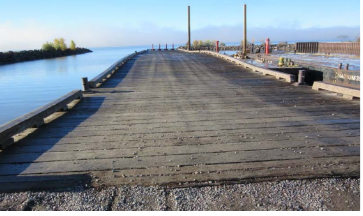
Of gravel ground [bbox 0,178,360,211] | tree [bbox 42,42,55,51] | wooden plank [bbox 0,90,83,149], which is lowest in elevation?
gravel ground [bbox 0,178,360,211]

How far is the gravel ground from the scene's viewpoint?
2.48 meters

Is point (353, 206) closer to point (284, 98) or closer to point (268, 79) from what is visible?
point (284, 98)

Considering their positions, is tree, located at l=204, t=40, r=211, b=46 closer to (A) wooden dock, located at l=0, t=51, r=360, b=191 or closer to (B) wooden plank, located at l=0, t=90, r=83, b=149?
(A) wooden dock, located at l=0, t=51, r=360, b=191

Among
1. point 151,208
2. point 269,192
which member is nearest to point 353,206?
point 269,192

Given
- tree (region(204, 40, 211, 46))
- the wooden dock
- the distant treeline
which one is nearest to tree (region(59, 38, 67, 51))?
the distant treeline

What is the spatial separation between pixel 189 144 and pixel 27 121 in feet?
8.32

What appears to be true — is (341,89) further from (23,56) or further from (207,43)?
(207,43)

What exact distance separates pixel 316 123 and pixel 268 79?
18.7 ft

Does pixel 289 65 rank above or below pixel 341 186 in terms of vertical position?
above

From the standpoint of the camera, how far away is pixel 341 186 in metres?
2.76

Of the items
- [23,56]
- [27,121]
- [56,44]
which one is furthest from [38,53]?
[27,121]

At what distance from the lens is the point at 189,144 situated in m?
3.92

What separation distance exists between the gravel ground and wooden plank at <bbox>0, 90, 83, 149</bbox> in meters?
1.34

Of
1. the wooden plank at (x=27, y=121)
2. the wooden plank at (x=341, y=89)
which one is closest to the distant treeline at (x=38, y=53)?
the wooden plank at (x=27, y=121)
